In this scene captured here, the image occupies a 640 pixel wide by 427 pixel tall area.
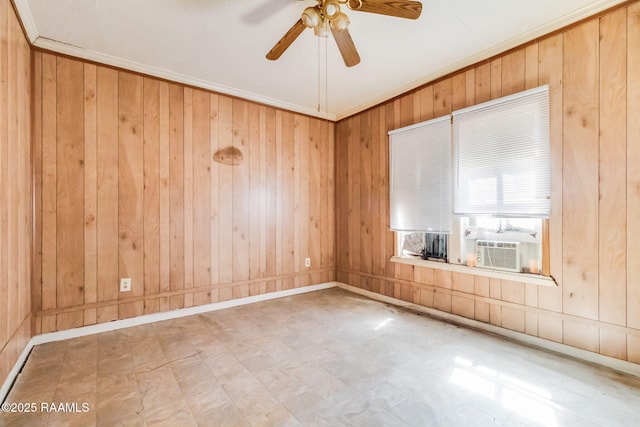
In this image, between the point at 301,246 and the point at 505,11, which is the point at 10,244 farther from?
the point at 505,11

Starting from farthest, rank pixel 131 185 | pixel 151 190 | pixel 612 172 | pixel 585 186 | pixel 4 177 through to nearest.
Result: pixel 151 190 < pixel 131 185 < pixel 585 186 < pixel 612 172 < pixel 4 177

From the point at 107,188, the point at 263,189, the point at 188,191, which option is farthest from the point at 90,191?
the point at 263,189

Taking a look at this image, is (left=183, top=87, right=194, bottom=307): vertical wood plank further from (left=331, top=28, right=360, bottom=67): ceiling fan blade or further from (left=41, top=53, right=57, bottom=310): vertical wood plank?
(left=331, top=28, right=360, bottom=67): ceiling fan blade

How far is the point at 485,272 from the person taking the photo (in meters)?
2.63

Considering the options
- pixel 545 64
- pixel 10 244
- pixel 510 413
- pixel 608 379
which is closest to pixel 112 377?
pixel 10 244

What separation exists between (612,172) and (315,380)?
249cm

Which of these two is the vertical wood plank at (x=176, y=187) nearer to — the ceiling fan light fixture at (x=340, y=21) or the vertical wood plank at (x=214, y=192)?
the vertical wood plank at (x=214, y=192)

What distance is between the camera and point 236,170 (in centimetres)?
346

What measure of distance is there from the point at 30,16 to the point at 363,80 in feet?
9.30

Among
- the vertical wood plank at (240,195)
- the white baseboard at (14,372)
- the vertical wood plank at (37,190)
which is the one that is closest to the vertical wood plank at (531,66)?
the vertical wood plank at (240,195)

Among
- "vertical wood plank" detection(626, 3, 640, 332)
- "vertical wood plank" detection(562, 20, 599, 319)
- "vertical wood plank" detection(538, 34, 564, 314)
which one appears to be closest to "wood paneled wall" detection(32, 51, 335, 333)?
"vertical wood plank" detection(538, 34, 564, 314)

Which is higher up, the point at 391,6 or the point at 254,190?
the point at 391,6

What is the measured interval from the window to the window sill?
0.20 ft

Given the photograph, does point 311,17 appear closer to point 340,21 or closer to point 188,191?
point 340,21
